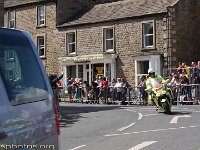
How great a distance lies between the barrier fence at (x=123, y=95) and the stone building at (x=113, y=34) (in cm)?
468

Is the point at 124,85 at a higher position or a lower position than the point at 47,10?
lower

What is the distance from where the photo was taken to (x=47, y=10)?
37.6m

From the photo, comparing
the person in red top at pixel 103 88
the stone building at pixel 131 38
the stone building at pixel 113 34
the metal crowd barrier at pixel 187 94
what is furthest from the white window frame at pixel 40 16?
the metal crowd barrier at pixel 187 94

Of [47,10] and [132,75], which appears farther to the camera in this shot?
[47,10]

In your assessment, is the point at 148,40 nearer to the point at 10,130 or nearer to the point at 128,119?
the point at 128,119

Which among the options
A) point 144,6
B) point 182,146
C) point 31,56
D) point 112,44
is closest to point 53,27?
point 112,44

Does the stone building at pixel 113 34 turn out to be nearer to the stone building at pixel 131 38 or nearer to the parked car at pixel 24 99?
the stone building at pixel 131 38

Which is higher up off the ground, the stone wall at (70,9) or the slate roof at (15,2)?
the slate roof at (15,2)

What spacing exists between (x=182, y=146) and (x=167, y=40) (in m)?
21.7

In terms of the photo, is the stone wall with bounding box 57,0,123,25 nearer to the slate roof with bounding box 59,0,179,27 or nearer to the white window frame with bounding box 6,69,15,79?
the slate roof with bounding box 59,0,179,27

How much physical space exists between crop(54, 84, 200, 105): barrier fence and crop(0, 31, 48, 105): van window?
18740 mm

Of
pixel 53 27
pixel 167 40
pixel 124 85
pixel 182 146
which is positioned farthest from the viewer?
pixel 53 27

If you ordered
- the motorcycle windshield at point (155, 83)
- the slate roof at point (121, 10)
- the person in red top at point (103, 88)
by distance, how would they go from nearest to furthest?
the motorcycle windshield at point (155, 83) → the person in red top at point (103, 88) → the slate roof at point (121, 10)

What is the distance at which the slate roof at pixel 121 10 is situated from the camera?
31.4m
